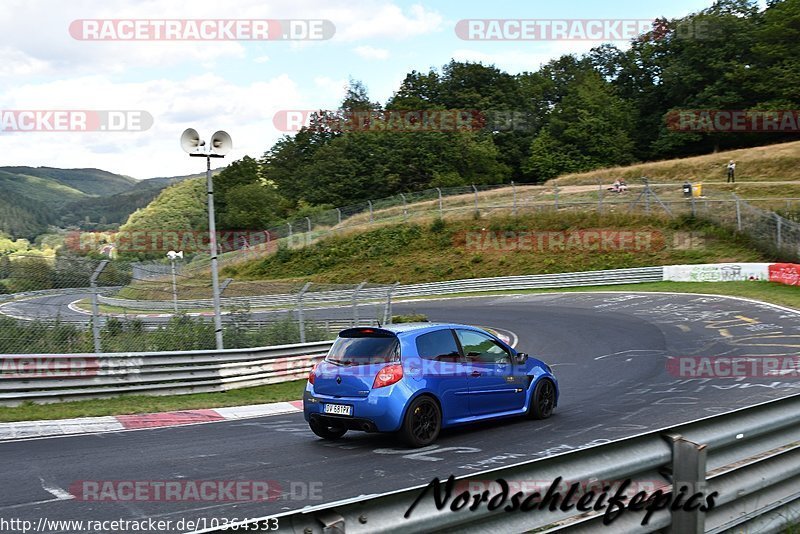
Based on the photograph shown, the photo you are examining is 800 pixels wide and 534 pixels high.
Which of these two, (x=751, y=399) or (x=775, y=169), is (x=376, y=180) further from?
(x=751, y=399)

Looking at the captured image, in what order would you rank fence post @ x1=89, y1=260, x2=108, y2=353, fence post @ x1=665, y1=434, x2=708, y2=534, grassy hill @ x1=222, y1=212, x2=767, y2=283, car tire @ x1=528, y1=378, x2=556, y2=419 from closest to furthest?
fence post @ x1=665, y1=434, x2=708, y2=534 < car tire @ x1=528, y1=378, x2=556, y2=419 < fence post @ x1=89, y1=260, x2=108, y2=353 < grassy hill @ x1=222, y1=212, x2=767, y2=283

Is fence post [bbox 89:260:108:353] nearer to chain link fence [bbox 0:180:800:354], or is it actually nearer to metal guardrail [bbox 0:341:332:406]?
chain link fence [bbox 0:180:800:354]

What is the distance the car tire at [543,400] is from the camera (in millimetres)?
11039

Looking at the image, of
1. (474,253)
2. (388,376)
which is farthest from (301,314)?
(474,253)

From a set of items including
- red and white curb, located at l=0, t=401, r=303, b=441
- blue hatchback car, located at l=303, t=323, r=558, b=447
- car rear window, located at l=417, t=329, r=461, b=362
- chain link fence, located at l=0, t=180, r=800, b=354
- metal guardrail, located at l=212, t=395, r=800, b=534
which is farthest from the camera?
chain link fence, located at l=0, t=180, r=800, b=354

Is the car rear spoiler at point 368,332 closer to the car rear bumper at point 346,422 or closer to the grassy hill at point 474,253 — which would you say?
the car rear bumper at point 346,422

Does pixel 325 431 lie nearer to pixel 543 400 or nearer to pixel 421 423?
pixel 421 423

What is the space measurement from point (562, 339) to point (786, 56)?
229ft

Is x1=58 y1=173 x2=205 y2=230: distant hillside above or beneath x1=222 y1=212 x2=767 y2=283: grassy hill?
above

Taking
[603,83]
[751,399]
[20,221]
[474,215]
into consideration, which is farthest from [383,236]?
[20,221]

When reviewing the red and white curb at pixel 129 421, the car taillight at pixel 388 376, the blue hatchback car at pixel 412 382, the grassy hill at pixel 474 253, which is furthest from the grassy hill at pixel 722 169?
the car taillight at pixel 388 376

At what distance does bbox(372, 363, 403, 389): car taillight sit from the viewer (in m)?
9.24

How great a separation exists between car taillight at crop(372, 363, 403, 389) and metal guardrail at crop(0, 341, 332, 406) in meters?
6.25

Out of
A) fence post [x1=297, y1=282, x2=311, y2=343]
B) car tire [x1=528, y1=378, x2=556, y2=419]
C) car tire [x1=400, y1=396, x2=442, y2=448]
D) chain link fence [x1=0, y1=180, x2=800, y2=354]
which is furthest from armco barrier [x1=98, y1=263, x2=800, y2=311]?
car tire [x1=400, y1=396, x2=442, y2=448]
